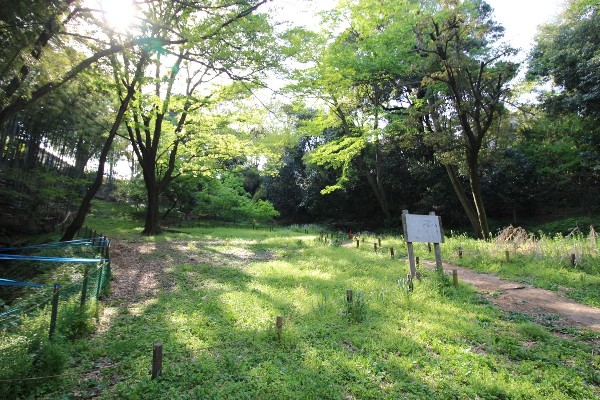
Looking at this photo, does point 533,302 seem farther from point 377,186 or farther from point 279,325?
point 377,186

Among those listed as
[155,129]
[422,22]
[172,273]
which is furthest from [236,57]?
[155,129]

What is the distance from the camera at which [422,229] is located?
7.68m

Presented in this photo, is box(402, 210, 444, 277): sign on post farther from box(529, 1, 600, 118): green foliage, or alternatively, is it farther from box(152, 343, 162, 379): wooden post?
box(529, 1, 600, 118): green foliage

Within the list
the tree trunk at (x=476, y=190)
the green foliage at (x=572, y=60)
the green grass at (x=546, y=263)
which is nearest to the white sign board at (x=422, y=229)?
the green grass at (x=546, y=263)

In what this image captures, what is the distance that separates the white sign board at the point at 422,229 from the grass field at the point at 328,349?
35.7 inches

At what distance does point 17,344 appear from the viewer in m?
3.78

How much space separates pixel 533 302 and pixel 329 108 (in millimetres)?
16215

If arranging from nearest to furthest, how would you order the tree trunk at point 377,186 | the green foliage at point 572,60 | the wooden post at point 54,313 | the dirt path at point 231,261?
the wooden post at point 54,313 < the dirt path at point 231,261 < the green foliage at point 572,60 < the tree trunk at point 377,186

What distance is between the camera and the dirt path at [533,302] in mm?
5590

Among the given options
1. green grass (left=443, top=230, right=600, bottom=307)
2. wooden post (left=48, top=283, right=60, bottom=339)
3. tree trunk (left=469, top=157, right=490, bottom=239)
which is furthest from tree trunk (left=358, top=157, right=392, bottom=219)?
wooden post (left=48, top=283, right=60, bottom=339)

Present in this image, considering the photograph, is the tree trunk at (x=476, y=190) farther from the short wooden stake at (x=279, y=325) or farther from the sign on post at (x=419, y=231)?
the short wooden stake at (x=279, y=325)

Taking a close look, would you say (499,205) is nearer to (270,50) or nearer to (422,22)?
(422,22)

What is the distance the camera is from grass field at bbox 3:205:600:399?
3639mm

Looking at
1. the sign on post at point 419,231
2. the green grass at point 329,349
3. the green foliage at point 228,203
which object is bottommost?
the green grass at point 329,349
